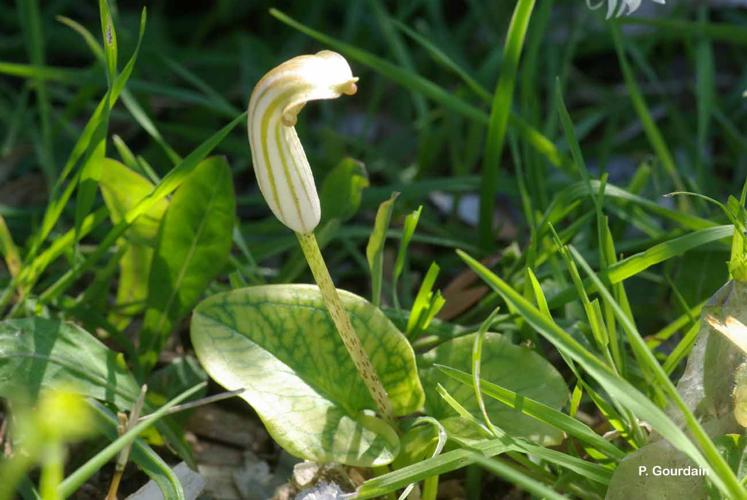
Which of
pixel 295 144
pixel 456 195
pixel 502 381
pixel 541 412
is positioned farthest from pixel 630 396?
pixel 456 195

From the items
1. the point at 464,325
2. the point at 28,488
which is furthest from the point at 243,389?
the point at 464,325

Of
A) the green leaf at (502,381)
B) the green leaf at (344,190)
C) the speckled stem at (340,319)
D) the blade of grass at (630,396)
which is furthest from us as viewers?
the green leaf at (344,190)

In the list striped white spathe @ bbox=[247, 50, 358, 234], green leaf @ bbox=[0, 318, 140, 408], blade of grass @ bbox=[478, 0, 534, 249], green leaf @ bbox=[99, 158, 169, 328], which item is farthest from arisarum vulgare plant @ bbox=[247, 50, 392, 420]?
blade of grass @ bbox=[478, 0, 534, 249]

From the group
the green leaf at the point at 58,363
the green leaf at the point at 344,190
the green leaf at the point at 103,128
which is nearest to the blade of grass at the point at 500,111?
the green leaf at the point at 344,190

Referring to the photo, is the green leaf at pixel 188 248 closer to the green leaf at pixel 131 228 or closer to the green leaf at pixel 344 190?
the green leaf at pixel 131 228

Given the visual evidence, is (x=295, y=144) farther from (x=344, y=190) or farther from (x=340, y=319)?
(x=344, y=190)

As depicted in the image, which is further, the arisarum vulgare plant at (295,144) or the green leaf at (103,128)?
the green leaf at (103,128)
